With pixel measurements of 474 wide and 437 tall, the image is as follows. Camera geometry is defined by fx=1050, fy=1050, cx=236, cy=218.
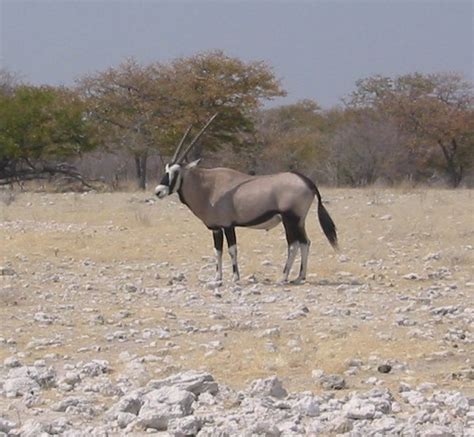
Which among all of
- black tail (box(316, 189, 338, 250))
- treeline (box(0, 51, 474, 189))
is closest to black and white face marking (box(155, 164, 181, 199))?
black tail (box(316, 189, 338, 250))

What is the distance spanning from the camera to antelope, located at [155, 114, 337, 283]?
11.6 metres

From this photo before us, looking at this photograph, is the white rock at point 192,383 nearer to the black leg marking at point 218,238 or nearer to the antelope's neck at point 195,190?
the black leg marking at point 218,238

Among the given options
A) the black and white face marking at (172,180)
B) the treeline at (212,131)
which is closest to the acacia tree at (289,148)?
the treeline at (212,131)

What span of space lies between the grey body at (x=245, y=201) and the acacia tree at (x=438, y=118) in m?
26.8

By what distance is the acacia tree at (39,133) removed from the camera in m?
31.8

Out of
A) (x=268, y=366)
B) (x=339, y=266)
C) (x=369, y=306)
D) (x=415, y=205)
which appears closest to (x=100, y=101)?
(x=415, y=205)

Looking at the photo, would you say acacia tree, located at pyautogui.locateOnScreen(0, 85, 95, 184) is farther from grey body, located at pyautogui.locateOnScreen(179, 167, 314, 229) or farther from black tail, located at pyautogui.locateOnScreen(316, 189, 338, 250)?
black tail, located at pyautogui.locateOnScreen(316, 189, 338, 250)

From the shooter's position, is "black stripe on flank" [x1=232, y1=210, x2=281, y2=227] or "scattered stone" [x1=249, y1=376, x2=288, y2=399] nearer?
"scattered stone" [x1=249, y1=376, x2=288, y2=399]

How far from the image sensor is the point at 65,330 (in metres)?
8.55

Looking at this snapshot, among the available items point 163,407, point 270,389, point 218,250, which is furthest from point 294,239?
point 163,407

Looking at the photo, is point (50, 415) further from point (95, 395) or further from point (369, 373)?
point (369, 373)

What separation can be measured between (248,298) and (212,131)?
2488cm

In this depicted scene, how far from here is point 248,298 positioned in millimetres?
10312

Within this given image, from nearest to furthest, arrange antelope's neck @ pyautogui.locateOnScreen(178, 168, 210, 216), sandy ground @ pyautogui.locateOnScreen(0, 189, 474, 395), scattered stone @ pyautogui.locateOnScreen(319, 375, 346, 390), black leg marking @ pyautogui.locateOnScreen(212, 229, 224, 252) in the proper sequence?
scattered stone @ pyautogui.locateOnScreen(319, 375, 346, 390) < sandy ground @ pyautogui.locateOnScreen(0, 189, 474, 395) < black leg marking @ pyautogui.locateOnScreen(212, 229, 224, 252) < antelope's neck @ pyautogui.locateOnScreen(178, 168, 210, 216)
